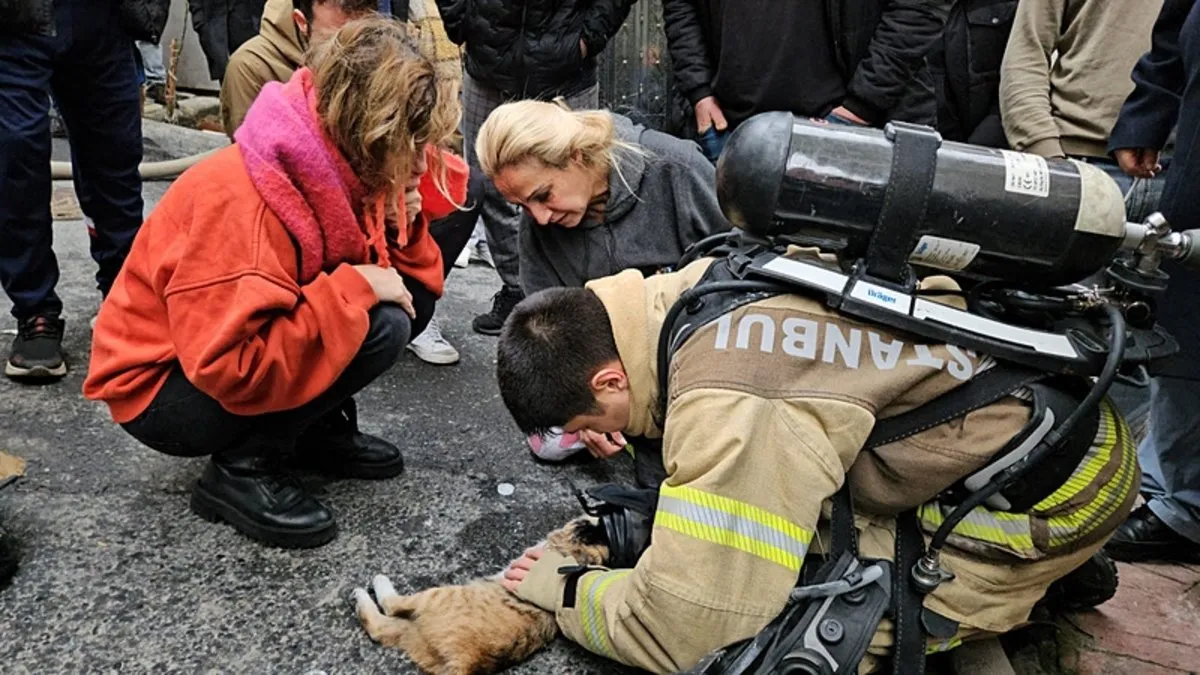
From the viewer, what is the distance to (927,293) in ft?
5.54

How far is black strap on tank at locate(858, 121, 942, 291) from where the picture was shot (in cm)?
151

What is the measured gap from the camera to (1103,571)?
215 centimetres

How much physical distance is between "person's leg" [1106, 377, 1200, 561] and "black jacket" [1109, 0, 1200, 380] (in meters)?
0.11

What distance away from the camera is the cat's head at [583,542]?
217 cm

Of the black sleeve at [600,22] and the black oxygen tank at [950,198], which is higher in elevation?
the black oxygen tank at [950,198]

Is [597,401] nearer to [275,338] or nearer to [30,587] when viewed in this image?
[275,338]

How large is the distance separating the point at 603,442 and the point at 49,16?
2.09 metres

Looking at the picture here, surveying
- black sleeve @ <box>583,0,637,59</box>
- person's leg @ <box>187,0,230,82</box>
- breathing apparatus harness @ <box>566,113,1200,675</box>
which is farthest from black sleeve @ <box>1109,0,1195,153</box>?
person's leg @ <box>187,0,230,82</box>

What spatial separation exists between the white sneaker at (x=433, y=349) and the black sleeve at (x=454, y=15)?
124 cm

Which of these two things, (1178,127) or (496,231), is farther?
(496,231)

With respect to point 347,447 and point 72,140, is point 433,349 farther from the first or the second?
point 72,140

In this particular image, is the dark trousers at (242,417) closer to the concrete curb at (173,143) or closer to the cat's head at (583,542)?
the cat's head at (583,542)

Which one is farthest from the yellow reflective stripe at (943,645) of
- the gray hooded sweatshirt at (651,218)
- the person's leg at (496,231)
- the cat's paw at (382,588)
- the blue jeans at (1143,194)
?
the person's leg at (496,231)

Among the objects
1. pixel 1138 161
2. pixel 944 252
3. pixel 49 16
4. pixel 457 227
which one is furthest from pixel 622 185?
pixel 49 16
